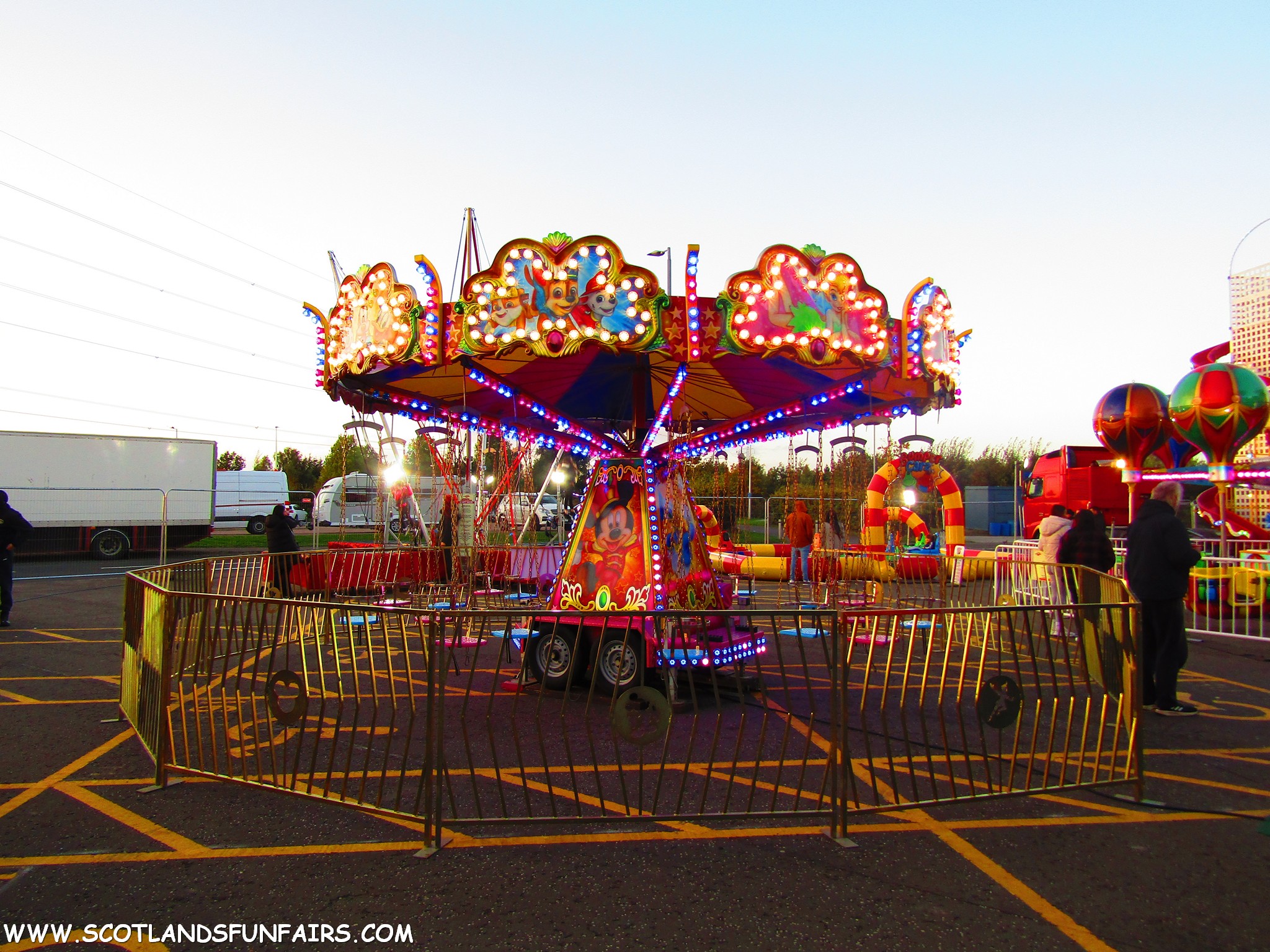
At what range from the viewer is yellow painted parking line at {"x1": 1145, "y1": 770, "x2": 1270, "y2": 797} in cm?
457

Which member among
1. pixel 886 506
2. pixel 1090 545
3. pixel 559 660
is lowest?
pixel 559 660

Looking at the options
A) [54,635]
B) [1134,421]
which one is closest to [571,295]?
[54,635]

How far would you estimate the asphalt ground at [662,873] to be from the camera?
3.04 meters

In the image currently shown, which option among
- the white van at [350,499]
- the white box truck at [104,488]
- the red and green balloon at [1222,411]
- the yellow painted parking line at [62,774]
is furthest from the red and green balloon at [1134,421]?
the white van at [350,499]

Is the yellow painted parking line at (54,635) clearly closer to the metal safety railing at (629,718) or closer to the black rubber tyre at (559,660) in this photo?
the metal safety railing at (629,718)

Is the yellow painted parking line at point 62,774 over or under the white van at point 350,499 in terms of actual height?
under

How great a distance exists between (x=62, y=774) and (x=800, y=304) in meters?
5.81

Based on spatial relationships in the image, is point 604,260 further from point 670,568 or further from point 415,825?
point 415,825

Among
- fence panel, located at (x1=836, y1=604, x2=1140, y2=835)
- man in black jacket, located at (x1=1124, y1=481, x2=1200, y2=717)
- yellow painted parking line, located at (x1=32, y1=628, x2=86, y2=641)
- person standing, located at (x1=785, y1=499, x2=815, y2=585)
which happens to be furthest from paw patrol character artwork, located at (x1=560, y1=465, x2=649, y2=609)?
person standing, located at (x1=785, y1=499, x2=815, y2=585)

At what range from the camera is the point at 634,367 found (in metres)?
7.54

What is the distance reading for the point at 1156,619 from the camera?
6.25 metres

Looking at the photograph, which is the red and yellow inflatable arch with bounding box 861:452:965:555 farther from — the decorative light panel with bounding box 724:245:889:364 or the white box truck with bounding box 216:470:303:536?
the white box truck with bounding box 216:470:303:536

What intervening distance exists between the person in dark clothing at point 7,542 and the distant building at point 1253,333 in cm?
2630

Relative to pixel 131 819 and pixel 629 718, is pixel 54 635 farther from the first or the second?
pixel 629 718
